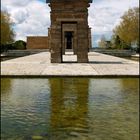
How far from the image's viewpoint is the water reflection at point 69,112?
4871 millimetres

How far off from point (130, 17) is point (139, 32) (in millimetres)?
3908

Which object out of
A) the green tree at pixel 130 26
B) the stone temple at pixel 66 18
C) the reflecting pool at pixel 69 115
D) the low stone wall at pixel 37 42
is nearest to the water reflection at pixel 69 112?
the reflecting pool at pixel 69 115

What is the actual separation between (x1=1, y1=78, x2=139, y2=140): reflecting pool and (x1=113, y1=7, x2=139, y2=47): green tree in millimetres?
45769

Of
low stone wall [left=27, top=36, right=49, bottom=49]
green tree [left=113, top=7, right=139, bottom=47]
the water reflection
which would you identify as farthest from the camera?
low stone wall [left=27, top=36, right=49, bottom=49]

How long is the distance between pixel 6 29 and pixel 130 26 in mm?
18549

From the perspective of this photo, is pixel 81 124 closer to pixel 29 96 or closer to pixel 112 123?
pixel 112 123

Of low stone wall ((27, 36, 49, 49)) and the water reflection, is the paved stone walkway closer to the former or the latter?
the water reflection

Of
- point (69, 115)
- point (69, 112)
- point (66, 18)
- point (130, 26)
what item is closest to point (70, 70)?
point (66, 18)

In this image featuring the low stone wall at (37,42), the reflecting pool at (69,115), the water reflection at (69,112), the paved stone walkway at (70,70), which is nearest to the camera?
the reflecting pool at (69,115)

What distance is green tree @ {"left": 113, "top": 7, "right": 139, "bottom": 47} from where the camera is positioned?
53.5 metres

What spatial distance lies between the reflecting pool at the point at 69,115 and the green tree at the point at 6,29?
47135 millimetres

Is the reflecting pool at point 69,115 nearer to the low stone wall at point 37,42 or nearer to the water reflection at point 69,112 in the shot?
the water reflection at point 69,112

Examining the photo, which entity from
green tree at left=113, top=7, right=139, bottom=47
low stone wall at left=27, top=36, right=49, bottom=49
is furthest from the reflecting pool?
low stone wall at left=27, top=36, right=49, bottom=49

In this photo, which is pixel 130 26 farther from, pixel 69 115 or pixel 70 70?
pixel 69 115
